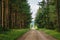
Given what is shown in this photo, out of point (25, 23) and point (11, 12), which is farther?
point (25, 23)

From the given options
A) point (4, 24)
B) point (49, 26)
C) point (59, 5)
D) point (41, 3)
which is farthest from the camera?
point (41, 3)

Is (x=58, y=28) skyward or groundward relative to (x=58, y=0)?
groundward

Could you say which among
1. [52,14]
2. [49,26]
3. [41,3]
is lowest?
[49,26]

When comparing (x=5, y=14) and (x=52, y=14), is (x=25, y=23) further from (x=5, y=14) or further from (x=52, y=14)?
(x=5, y=14)

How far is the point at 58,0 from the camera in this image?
4716cm

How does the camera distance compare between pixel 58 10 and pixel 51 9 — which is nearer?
pixel 58 10

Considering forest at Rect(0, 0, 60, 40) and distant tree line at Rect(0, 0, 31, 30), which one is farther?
distant tree line at Rect(0, 0, 31, 30)

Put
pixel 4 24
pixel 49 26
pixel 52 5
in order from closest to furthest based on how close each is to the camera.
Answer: pixel 4 24 < pixel 52 5 < pixel 49 26

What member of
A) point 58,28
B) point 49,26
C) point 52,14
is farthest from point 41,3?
point 58,28

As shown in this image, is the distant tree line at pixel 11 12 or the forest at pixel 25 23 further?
the distant tree line at pixel 11 12

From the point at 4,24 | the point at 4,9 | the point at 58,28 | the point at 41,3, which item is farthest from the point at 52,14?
the point at 41,3

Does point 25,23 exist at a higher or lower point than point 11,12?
lower

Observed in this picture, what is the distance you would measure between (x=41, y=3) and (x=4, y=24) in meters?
51.9

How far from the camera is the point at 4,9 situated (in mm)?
43719
